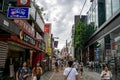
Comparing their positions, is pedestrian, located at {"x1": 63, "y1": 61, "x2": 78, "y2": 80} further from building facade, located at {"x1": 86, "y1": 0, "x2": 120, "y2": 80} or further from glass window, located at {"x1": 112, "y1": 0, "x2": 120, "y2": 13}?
glass window, located at {"x1": 112, "y1": 0, "x2": 120, "y2": 13}

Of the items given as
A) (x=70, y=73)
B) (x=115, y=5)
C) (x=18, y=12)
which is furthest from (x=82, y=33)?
(x=70, y=73)

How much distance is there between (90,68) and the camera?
1511 inches

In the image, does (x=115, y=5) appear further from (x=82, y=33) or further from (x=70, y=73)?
(x=82, y=33)

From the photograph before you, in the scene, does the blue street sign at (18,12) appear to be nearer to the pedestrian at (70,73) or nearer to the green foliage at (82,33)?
the pedestrian at (70,73)

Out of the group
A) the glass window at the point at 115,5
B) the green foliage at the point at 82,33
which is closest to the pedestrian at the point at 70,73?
the glass window at the point at 115,5

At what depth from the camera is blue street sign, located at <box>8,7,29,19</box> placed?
46.5 feet

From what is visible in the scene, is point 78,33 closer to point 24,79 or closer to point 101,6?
point 101,6

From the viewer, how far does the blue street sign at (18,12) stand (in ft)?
46.5

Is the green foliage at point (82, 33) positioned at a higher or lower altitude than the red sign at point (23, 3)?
higher

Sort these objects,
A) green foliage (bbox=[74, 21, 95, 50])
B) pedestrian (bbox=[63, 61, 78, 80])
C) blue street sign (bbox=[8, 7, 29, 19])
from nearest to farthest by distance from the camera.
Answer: pedestrian (bbox=[63, 61, 78, 80]) → blue street sign (bbox=[8, 7, 29, 19]) → green foliage (bbox=[74, 21, 95, 50])

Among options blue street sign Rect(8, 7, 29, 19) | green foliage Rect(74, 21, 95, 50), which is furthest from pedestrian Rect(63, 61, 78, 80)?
green foliage Rect(74, 21, 95, 50)

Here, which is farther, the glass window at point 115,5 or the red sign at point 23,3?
the glass window at point 115,5

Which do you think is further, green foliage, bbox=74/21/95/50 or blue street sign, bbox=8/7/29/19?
green foliage, bbox=74/21/95/50

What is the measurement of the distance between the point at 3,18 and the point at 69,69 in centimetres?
408
